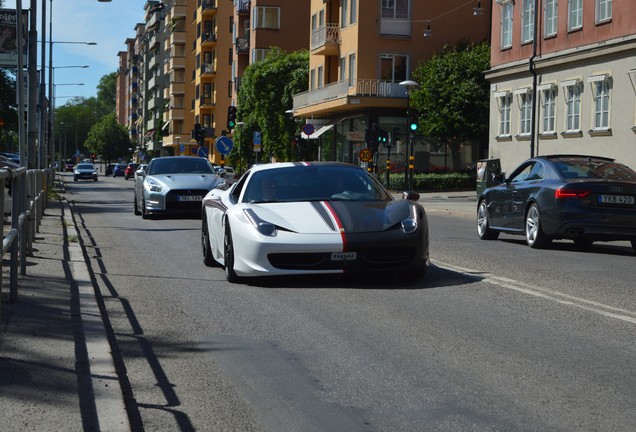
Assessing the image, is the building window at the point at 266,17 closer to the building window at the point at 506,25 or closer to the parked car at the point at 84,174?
the parked car at the point at 84,174

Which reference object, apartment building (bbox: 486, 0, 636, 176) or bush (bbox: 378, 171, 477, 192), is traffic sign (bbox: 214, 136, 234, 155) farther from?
bush (bbox: 378, 171, 477, 192)

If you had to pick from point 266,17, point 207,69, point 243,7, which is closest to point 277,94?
point 266,17

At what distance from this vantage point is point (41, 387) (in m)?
6.10

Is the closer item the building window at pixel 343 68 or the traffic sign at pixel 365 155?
the traffic sign at pixel 365 155

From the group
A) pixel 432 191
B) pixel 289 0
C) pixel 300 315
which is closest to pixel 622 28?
pixel 432 191

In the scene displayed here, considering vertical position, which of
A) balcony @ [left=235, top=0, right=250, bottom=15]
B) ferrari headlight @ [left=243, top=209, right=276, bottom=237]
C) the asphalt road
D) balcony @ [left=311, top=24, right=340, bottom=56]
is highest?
balcony @ [left=235, top=0, right=250, bottom=15]

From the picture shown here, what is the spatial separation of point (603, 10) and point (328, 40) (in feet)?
91.7

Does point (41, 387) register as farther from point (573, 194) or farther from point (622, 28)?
point (622, 28)

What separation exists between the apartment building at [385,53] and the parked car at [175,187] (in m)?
29.5

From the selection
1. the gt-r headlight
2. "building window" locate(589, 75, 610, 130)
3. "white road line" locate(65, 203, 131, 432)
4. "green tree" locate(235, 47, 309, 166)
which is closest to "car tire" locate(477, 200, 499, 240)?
the gt-r headlight

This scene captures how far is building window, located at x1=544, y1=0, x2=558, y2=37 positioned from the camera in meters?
41.0

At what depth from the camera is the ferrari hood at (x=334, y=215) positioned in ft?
37.8

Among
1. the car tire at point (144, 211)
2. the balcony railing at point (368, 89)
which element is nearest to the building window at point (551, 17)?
the balcony railing at point (368, 89)

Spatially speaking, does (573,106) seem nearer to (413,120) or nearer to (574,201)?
(413,120)
